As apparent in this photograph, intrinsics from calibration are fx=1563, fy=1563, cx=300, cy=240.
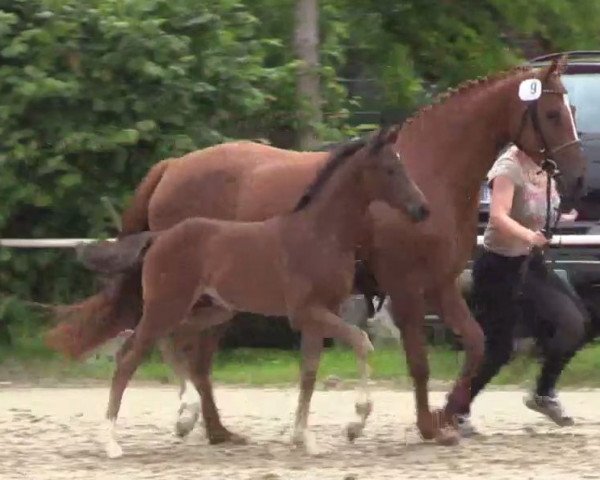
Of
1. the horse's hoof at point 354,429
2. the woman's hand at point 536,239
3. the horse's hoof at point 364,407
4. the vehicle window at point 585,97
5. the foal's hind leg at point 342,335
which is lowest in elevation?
the horse's hoof at point 354,429

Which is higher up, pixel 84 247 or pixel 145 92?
pixel 145 92

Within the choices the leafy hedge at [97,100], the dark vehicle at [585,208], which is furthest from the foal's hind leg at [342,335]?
the leafy hedge at [97,100]

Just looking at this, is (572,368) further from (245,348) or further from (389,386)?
(245,348)

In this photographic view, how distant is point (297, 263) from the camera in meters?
7.85

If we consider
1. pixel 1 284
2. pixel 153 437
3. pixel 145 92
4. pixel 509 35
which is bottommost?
pixel 153 437

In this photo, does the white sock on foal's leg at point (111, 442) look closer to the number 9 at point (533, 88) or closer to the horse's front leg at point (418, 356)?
the horse's front leg at point (418, 356)

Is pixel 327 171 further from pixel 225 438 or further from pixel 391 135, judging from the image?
pixel 225 438

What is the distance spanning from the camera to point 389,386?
10.6 meters

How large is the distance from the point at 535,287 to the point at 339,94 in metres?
4.48

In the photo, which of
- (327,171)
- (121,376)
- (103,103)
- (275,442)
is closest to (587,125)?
(103,103)

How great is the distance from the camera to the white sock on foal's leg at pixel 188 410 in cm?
848

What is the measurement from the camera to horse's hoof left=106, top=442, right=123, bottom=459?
25.8 ft

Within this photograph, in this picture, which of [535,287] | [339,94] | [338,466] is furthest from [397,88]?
[338,466]

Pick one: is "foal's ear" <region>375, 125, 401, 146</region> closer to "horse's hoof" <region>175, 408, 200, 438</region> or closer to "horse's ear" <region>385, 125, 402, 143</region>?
"horse's ear" <region>385, 125, 402, 143</region>
